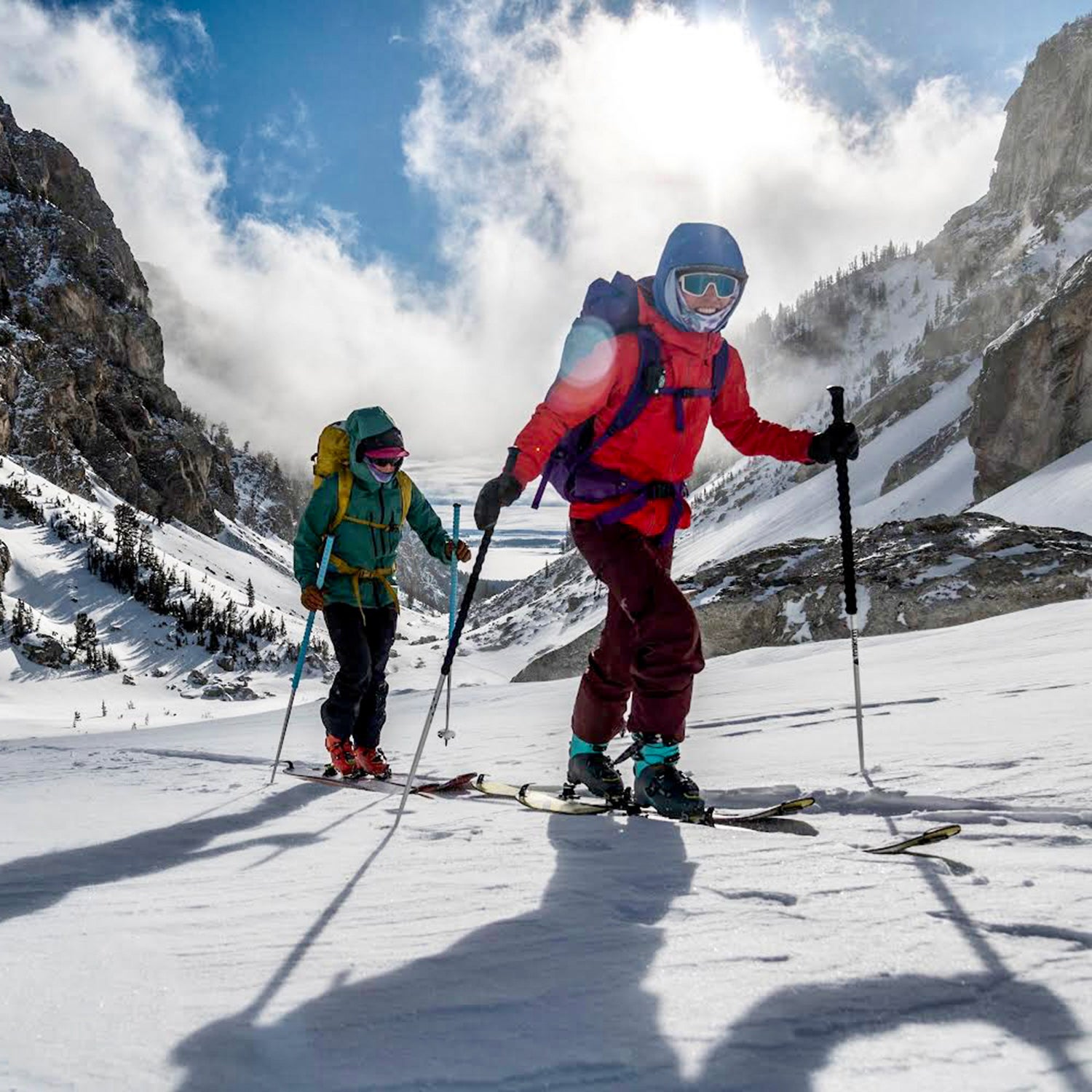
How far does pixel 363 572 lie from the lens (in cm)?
630

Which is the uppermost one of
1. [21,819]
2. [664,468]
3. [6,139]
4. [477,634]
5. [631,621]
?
[6,139]

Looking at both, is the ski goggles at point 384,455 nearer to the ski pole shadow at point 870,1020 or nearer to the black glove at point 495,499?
the black glove at point 495,499

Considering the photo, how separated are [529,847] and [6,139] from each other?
18137cm

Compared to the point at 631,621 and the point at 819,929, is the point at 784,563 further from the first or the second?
the point at 819,929

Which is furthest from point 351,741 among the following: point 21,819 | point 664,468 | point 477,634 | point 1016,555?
point 477,634

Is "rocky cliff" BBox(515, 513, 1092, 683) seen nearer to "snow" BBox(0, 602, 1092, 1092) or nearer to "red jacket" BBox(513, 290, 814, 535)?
"red jacket" BBox(513, 290, 814, 535)

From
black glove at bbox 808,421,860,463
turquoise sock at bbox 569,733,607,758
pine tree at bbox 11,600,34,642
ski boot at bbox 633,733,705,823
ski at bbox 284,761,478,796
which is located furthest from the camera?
pine tree at bbox 11,600,34,642

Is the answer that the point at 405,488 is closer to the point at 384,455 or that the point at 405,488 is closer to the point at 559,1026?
the point at 384,455

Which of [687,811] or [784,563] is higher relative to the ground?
[784,563]

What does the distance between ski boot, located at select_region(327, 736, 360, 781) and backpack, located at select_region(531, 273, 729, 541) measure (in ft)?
9.74

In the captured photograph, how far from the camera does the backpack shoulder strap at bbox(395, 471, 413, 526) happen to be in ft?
21.4

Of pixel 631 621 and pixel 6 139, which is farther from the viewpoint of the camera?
pixel 6 139

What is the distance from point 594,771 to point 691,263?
2.76 meters

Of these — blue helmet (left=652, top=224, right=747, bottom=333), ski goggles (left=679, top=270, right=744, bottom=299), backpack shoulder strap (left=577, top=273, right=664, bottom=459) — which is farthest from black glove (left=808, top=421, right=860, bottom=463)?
backpack shoulder strap (left=577, top=273, right=664, bottom=459)
